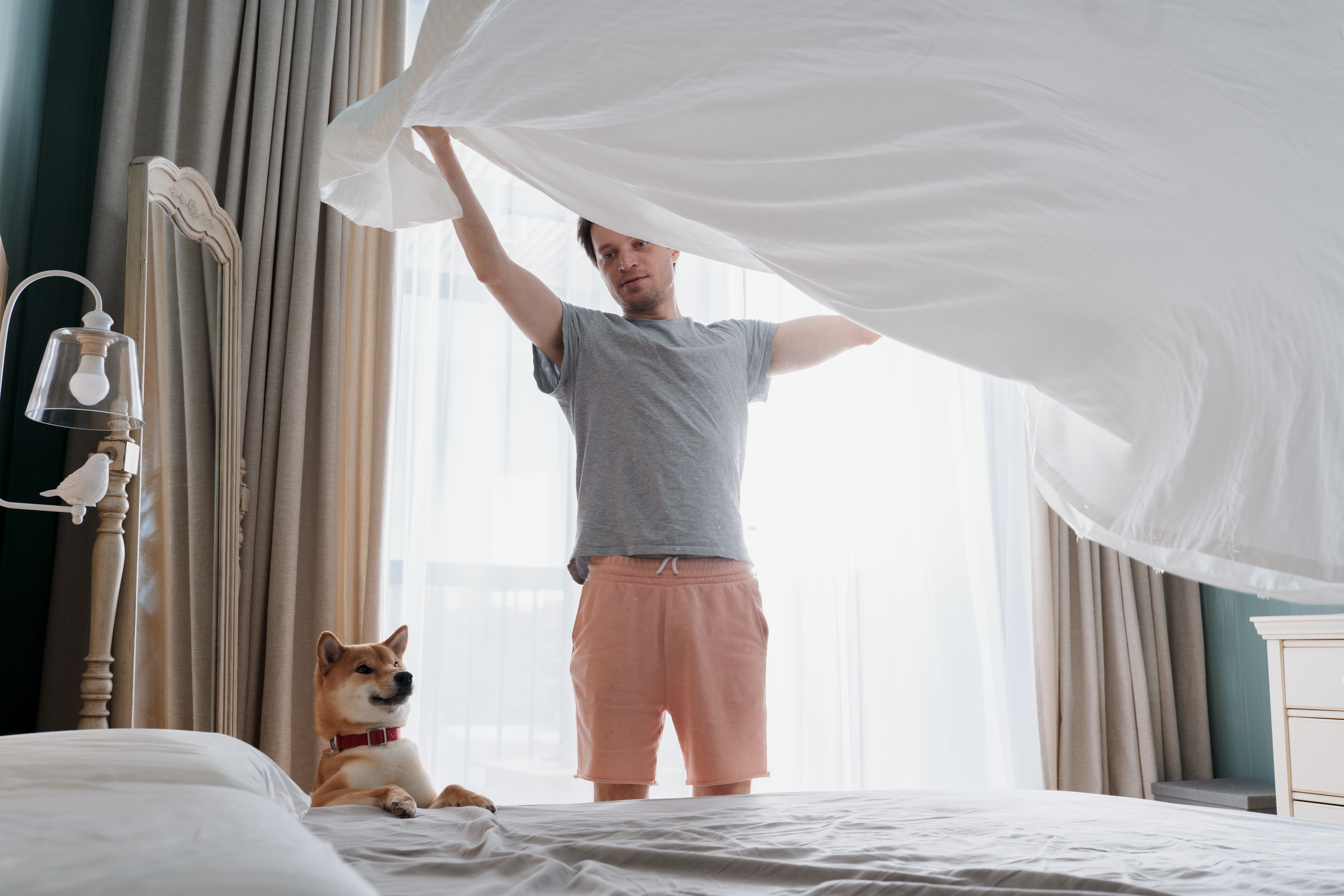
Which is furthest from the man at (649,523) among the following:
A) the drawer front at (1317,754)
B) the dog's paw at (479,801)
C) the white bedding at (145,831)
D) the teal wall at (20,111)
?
the drawer front at (1317,754)

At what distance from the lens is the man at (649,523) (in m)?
1.55

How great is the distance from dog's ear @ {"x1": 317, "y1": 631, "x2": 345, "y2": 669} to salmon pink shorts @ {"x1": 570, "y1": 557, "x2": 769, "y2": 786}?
473 mm

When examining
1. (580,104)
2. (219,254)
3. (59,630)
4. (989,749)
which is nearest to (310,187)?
(219,254)

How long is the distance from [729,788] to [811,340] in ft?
2.81

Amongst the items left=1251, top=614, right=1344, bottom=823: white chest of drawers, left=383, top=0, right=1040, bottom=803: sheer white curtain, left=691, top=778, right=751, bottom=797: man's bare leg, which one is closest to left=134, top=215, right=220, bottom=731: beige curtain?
left=383, top=0, right=1040, bottom=803: sheer white curtain

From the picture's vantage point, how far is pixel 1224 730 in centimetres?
322

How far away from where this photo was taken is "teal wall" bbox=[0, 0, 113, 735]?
6.85 ft

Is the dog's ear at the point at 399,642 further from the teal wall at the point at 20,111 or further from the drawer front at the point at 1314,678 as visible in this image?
the drawer front at the point at 1314,678

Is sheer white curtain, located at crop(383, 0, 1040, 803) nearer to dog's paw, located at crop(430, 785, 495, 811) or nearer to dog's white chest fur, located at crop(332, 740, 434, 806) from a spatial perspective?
dog's white chest fur, located at crop(332, 740, 434, 806)

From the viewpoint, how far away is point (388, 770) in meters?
1.55

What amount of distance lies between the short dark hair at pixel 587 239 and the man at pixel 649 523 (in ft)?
0.31

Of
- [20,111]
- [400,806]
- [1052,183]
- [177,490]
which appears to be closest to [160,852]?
[400,806]

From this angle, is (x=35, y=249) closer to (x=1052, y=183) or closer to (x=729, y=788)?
(x=729, y=788)

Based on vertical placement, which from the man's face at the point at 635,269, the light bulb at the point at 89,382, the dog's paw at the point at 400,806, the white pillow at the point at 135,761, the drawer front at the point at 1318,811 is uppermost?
the man's face at the point at 635,269
